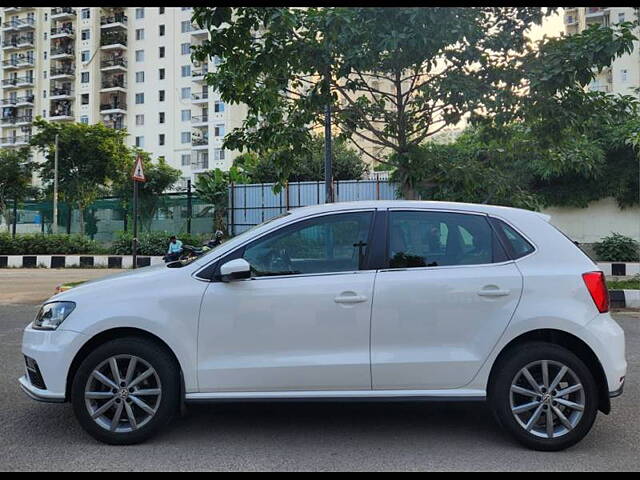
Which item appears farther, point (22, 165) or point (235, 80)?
point (22, 165)

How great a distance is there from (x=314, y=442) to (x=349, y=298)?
40.3 inches

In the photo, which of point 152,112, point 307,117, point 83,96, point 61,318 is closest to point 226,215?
point 307,117

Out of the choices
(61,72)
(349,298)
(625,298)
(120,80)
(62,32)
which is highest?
(62,32)

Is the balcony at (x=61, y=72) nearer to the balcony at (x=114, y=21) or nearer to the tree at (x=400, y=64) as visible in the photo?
the balcony at (x=114, y=21)

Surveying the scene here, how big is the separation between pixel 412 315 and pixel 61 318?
235 cm

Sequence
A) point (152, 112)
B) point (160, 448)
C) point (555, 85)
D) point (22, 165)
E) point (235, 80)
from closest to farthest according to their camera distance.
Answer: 1. point (160, 448)
2. point (555, 85)
3. point (235, 80)
4. point (22, 165)
5. point (152, 112)

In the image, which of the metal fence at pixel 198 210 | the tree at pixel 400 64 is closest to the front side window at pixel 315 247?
the tree at pixel 400 64

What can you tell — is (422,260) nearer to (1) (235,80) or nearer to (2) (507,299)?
(2) (507,299)

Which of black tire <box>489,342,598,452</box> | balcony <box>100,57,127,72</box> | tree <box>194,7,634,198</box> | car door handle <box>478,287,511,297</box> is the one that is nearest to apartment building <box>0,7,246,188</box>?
balcony <box>100,57,127,72</box>

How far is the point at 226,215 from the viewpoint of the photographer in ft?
70.7

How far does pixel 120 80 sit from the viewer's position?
2290 inches

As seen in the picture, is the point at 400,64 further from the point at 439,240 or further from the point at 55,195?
the point at 55,195

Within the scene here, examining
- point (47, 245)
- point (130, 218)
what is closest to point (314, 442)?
point (47, 245)
